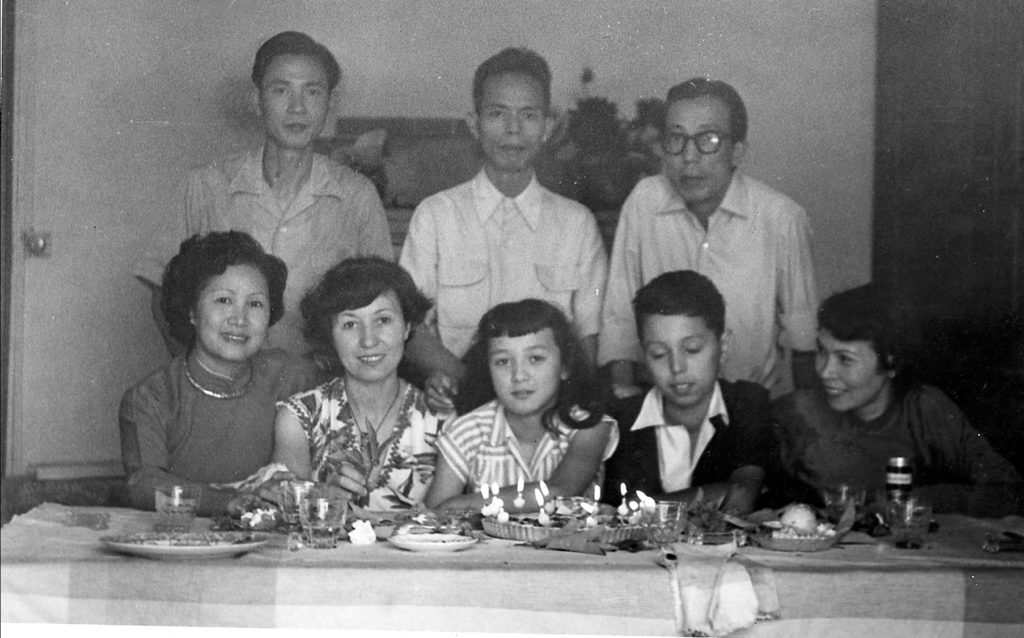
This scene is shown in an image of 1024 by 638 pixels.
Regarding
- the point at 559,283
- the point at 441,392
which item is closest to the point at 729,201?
the point at 559,283

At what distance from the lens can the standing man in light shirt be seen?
6105 millimetres

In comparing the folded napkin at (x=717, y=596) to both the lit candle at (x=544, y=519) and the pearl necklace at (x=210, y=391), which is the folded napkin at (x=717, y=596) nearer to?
the lit candle at (x=544, y=519)

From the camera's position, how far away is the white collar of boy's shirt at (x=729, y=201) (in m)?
6.16

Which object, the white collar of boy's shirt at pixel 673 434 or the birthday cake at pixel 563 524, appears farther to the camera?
the white collar of boy's shirt at pixel 673 434

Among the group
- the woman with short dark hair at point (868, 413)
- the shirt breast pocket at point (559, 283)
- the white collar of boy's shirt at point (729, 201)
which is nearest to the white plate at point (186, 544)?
the shirt breast pocket at point (559, 283)

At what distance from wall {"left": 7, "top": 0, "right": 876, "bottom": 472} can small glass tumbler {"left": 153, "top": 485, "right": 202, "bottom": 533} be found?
631 millimetres

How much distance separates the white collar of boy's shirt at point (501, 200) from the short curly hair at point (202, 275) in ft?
2.69

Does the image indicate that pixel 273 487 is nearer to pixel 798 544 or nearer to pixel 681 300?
pixel 681 300

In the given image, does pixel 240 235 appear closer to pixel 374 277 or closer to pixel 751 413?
pixel 374 277

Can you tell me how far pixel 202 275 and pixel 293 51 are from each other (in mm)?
960

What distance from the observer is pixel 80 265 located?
6.06 metres

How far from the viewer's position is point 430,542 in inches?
203

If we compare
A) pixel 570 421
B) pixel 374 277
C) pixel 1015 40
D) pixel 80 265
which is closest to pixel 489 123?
pixel 374 277

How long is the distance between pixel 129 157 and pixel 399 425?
1504 millimetres
